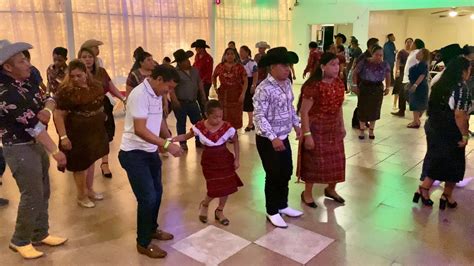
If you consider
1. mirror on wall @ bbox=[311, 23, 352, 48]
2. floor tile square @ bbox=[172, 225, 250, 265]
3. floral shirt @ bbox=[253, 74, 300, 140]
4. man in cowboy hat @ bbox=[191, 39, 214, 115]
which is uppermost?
mirror on wall @ bbox=[311, 23, 352, 48]

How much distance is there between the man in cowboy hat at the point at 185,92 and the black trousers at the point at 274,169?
2280mm

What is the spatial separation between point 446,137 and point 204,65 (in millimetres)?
4070

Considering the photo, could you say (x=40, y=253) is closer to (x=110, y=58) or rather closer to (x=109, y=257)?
(x=109, y=257)

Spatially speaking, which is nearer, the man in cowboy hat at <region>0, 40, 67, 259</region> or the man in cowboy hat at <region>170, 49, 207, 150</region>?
the man in cowboy hat at <region>0, 40, 67, 259</region>

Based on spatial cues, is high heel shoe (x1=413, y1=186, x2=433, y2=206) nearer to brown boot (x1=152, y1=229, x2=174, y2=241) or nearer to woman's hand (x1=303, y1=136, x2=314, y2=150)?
woman's hand (x1=303, y1=136, x2=314, y2=150)

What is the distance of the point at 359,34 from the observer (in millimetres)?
11453

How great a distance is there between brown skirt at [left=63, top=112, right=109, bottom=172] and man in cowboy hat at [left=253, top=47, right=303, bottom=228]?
1.43 meters

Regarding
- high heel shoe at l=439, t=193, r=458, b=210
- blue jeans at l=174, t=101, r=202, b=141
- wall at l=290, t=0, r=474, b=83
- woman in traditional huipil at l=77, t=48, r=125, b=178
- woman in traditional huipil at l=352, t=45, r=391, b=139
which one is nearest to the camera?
high heel shoe at l=439, t=193, r=458, b=210

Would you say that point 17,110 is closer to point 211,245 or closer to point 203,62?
point 211,245

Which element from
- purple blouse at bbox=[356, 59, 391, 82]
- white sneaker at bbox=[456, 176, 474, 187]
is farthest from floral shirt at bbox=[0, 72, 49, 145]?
purple blouse at bbox=[356, 59, 391, 82]

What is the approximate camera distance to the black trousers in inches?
125

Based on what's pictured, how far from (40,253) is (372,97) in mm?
4872

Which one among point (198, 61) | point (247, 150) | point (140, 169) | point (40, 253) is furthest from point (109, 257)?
point (198, 61)

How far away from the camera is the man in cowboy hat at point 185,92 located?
518 centimetres
